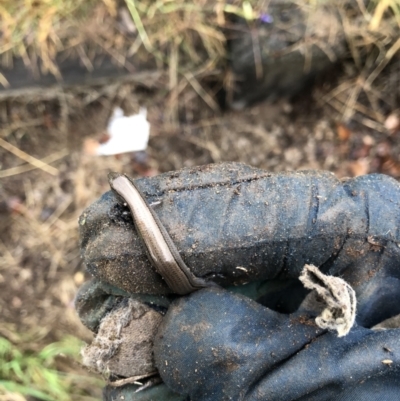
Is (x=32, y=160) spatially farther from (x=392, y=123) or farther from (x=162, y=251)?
(x=392, y=123)

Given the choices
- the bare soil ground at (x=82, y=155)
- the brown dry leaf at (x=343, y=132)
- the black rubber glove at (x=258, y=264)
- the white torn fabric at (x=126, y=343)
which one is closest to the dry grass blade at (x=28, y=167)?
the bare soil ground at (x=82, y=155)

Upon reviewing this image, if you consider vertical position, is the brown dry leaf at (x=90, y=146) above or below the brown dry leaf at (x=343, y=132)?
above

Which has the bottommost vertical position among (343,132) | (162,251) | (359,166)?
(359,166)

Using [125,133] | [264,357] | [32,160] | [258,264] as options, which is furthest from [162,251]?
→ [32,160]

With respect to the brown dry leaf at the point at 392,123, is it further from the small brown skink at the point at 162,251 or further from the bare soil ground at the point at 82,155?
the small brown skink at the point at 162,251

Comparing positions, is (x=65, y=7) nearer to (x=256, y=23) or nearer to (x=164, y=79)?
(x=164, y=79)

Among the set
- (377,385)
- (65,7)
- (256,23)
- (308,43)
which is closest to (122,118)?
(65,7)
